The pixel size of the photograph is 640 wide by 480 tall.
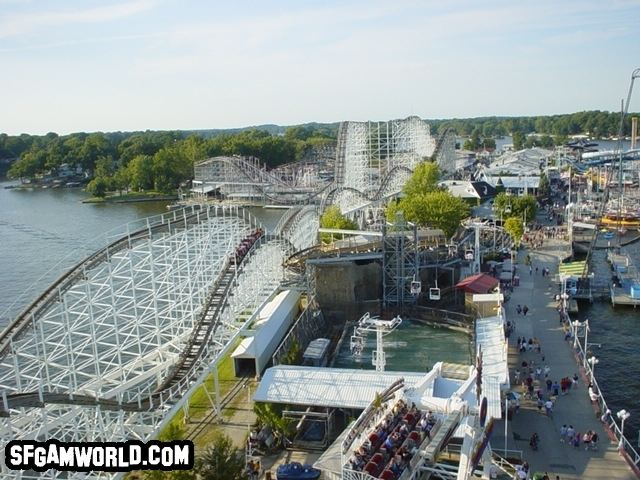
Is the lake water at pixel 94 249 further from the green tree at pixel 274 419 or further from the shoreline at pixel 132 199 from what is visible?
the green tree at pixel 274 419

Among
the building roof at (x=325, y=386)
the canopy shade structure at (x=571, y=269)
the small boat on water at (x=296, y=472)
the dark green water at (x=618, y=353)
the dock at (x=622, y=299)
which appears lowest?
the dark green water at (x=618, y=353)

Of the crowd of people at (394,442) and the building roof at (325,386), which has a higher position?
the crowd of people at (394,442)

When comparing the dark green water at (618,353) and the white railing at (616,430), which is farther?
the dark green water at (618,353)

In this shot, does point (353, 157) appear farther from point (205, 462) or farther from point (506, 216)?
point (205, 462)

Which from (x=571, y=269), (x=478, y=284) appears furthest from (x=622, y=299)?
(x=478, y=284)

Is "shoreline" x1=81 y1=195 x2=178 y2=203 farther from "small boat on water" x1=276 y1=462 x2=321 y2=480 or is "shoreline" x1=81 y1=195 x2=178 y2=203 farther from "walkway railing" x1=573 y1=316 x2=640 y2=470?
"small boat on water" x1=276 y1=462 x2=321 y2=480

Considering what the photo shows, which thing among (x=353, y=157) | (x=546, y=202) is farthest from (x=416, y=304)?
(x=546, y=202)

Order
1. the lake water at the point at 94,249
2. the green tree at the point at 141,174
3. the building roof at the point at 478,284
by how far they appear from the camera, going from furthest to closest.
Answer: the green tree at the point at 141,174
the building roof at the point at 478,284
the lake water at the point at 94,249

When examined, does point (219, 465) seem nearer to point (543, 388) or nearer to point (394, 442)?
point (394, 442)

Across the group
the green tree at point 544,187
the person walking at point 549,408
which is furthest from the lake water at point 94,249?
the green tree at point 544,187
